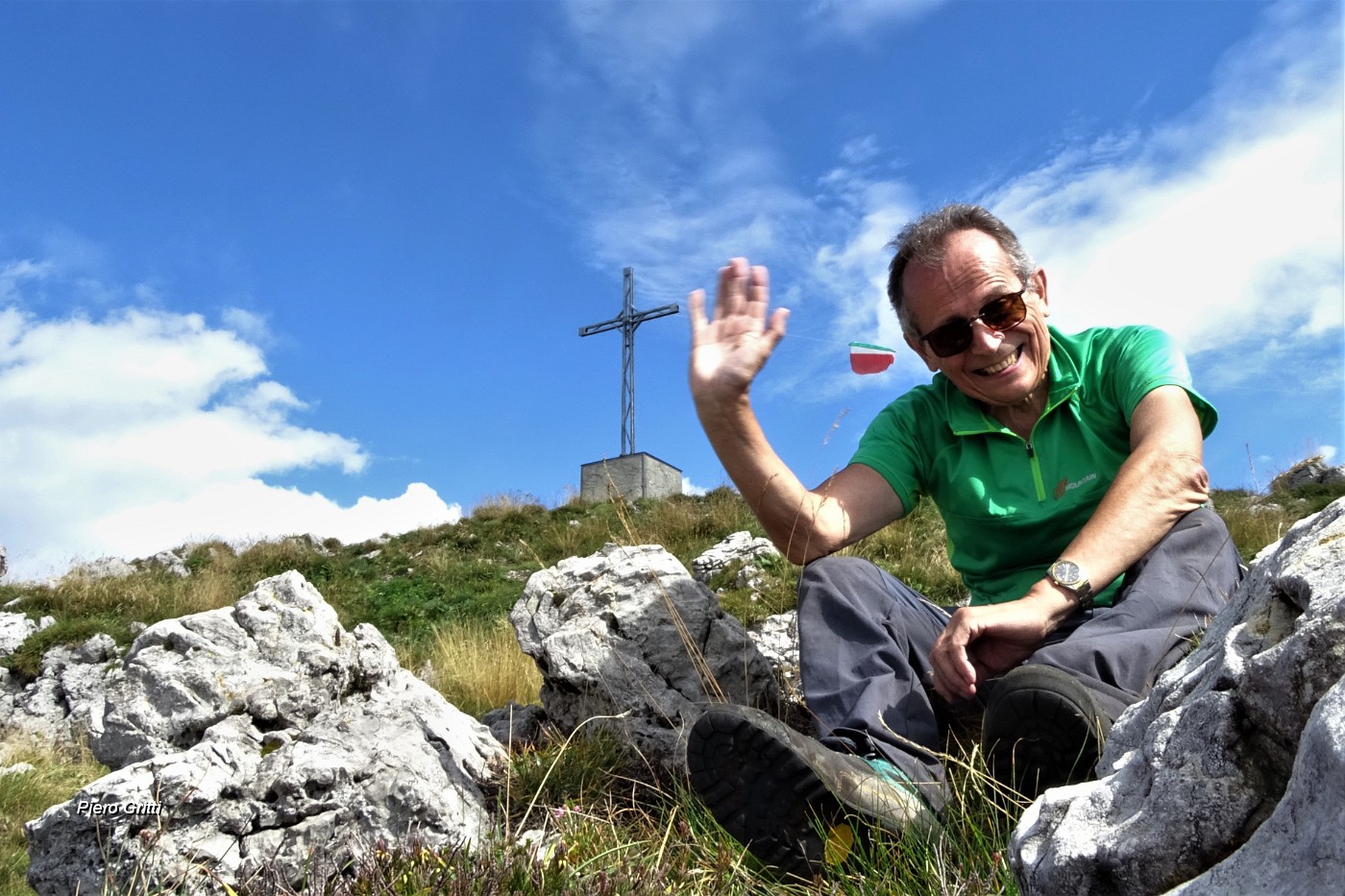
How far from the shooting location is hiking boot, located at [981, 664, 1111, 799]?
2062mm

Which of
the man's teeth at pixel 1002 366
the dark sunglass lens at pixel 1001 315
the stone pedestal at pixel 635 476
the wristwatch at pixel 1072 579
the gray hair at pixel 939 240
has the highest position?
the stone pedestal at pixel 635 476

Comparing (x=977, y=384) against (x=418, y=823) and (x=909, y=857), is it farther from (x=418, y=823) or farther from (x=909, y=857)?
(x=418, y=823)

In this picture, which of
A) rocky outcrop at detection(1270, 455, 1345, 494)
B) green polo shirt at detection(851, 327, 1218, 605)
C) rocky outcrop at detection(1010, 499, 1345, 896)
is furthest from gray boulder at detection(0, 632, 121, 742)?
rocky outcrop at detection(1270, 455, 1345, 494)

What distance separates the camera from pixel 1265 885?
3.18ft

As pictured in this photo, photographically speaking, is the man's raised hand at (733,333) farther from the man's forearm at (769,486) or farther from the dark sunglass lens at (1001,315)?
the dark sunglass lens at (1001,315)

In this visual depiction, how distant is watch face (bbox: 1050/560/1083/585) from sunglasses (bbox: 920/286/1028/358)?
101cm

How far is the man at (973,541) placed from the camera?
226 centimetres

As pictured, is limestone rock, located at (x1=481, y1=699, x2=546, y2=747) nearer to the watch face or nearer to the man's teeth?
the watch face

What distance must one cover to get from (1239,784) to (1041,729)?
0.99 m

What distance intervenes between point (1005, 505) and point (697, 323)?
128 cm

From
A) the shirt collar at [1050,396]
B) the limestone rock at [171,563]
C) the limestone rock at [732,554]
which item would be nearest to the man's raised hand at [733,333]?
the shirt collar at [1050,396]

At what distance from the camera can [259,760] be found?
3014mm

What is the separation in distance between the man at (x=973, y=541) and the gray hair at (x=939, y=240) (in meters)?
0.01

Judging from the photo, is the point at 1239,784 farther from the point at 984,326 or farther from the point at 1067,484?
the point at 984,326
